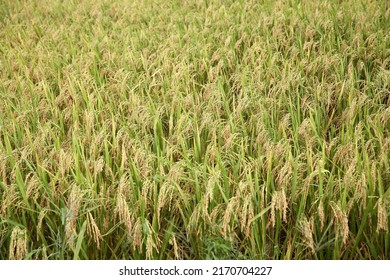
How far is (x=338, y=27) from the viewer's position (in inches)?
176

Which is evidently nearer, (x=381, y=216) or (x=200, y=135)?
(x=381, y=216)

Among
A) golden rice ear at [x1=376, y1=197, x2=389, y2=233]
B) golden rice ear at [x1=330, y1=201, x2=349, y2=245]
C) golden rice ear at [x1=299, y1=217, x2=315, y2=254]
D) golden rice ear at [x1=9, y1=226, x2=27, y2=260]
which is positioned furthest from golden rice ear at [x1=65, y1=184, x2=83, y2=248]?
golden rice ear at [x1=376, y1=197, x2=389, y2=233]

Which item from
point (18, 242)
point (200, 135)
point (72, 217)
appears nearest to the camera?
point (18, 242)

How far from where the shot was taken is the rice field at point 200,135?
1.98 m

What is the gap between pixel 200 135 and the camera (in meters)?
2.75

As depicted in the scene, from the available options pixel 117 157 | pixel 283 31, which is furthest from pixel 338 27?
pixel 117 157

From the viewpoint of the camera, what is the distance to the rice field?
198 cm

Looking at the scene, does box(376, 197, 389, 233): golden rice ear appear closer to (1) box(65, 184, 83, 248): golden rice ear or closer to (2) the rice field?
(2) the rice field

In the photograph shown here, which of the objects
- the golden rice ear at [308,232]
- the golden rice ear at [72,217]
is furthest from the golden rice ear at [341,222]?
the golden rice ear at [72,217]

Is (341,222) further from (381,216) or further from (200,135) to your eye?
(200,135)

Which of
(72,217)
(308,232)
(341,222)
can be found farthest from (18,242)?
(341,222)

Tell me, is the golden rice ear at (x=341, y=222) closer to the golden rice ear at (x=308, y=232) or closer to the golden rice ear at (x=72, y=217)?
the golden rice ear at (x=308, y=232)
